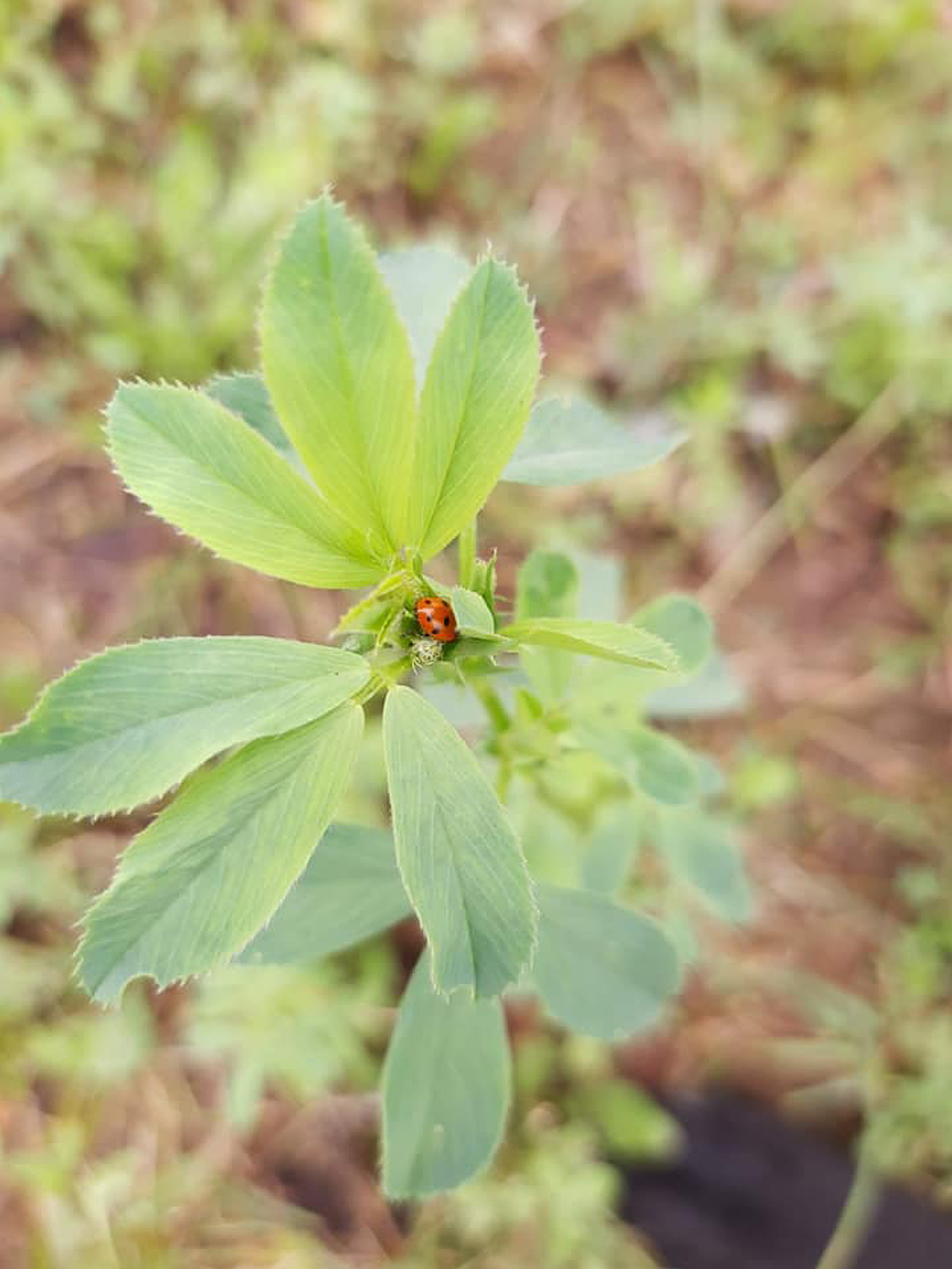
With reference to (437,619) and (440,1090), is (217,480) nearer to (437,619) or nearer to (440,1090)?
(437,619)

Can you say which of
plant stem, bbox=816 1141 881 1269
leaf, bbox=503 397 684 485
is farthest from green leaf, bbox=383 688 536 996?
plant stem, bbox=816 1141 881 1269

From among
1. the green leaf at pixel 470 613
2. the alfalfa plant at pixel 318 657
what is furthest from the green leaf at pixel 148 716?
the green leaf at pixel 470 613

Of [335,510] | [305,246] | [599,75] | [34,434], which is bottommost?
[335,510]

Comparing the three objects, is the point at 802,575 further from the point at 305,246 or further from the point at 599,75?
the point at 305,246

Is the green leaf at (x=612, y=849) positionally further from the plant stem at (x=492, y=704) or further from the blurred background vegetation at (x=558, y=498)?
the blurred background vegetation at (x=558, y=498)

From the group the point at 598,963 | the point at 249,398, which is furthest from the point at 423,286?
the point at 598,963

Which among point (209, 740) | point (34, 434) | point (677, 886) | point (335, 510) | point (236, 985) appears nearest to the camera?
point (209, 740)

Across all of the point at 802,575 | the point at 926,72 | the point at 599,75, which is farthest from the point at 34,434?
the point at 926,72
